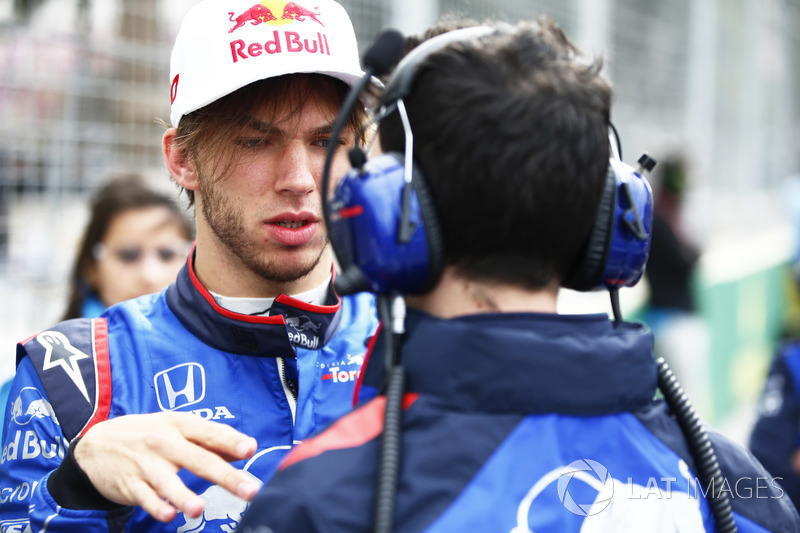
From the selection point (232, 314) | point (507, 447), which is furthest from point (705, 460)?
point (232, 314)

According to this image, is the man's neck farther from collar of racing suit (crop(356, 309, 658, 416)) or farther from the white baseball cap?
the white baseball cap

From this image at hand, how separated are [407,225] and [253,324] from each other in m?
0.66

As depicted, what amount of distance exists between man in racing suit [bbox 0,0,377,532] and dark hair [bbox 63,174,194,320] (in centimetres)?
159

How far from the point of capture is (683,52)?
931cm

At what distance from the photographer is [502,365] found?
3.30 ft

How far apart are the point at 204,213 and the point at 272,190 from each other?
0.64 ft

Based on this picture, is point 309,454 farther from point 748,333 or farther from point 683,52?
point 683,52

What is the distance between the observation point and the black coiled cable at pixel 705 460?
1.09m

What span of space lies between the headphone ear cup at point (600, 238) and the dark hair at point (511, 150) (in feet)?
0.16

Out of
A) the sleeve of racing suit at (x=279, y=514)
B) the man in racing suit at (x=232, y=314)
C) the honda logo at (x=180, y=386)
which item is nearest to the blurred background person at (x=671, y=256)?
the man in racing suit at (x=232, y=314)

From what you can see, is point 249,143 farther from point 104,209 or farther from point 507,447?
point 104,209

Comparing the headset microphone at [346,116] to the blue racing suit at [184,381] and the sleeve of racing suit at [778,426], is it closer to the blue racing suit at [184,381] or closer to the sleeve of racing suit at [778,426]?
the blue racing suit at [184,381]

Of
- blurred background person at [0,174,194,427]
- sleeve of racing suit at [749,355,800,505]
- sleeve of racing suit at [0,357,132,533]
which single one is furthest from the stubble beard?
sleeve of racing suit at [749,355,800,505]

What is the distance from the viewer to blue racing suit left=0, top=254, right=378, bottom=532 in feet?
4.90
